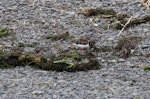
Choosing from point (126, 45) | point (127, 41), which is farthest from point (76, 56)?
point (127, 41)

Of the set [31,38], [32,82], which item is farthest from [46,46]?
[32,82]

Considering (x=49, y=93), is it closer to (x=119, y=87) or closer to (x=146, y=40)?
(x=119, y=87)

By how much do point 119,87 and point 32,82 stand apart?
99 cm

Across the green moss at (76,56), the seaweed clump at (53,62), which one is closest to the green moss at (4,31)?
the seaweed clump at (53,62)

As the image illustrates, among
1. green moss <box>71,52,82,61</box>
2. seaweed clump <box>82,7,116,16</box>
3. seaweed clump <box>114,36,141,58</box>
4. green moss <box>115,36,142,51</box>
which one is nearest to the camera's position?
green moss <box>71,52,82,61</box>

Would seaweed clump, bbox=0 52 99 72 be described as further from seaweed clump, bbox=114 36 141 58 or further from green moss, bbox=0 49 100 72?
seaweed clump, bbox=114 36 141 58

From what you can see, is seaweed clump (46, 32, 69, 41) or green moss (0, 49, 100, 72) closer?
green moss (0, 49, 100, 72)

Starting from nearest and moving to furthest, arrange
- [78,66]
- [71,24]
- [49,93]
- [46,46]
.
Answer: [49,93] < [78,66] < [46,46] < [71,24]

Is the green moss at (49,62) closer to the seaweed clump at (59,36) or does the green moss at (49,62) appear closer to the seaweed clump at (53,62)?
the seaweed clump at (53,62)

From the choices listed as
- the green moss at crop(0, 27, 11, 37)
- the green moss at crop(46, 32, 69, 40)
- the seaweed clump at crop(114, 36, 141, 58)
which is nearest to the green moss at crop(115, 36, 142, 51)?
the seaweed clump at crop(114, 36, 141, 58)

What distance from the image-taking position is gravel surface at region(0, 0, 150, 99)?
743 cm

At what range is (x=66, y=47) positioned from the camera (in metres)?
8.91

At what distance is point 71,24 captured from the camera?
970 centimetres

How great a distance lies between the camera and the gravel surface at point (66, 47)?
743 cm
